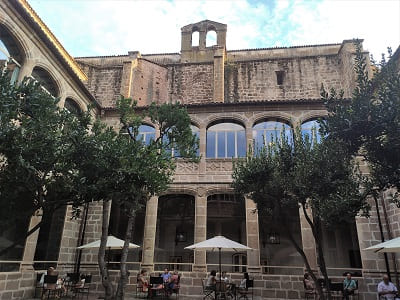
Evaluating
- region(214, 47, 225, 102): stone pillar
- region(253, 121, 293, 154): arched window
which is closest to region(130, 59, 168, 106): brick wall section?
region(214, 47, 225, 102): stone pillar

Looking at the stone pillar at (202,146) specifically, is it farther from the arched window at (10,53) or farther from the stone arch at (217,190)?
the arched window at (10,53)

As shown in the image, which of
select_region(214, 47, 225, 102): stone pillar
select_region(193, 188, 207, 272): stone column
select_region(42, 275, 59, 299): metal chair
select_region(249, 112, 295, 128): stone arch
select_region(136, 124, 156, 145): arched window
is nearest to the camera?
select_region(42, 275, 59, 299): metal chair

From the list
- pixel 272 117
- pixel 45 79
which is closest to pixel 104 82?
Answer: pixel 45 79

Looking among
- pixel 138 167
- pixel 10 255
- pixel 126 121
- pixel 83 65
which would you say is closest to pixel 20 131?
pixel 138 167

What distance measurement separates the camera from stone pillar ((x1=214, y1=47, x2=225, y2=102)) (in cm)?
1787

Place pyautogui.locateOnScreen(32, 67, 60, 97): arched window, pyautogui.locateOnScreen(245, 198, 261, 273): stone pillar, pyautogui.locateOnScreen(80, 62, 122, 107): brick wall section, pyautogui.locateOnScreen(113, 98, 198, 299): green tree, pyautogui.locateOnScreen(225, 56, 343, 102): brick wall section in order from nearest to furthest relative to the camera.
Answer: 1. pyautogui.locateOnScreen(113, 98, 198, 299): green tree
2. pyautogui.locateOnScreen(32, 67, 60, 97): arched window
3. pyautogui.locateOnScreen(245, 198, 261, 273): stone pillar
4. pyautogui.locateOnScreen(225, 56, 343, 102): brick wall section
5. pyautogui.locateOnScreen(80, 62, 122, 107): brick wall section

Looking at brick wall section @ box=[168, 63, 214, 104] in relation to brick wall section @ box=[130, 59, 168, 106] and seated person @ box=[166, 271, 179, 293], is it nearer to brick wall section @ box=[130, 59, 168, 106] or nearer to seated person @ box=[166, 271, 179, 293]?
brick wall section @ box=[130, 59, 168, 106]

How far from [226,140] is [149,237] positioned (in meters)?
5.57

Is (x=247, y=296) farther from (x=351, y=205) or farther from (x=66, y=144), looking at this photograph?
(x=66, y=144)

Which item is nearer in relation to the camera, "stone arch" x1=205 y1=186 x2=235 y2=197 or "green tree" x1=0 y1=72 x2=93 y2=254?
"green tree" x1=0 y1=72 x2=93 y2=254

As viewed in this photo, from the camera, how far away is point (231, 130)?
14789mm

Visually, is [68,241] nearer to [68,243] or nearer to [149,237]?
[68,243]

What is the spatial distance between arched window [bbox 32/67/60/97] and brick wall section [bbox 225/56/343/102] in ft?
32.4

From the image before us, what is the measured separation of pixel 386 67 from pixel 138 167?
226 inches
